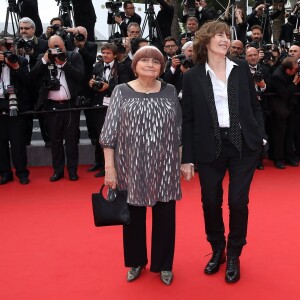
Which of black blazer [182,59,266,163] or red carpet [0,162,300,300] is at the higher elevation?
black blazer [182,59,266,163]

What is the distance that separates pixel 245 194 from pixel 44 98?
3168 millimetres

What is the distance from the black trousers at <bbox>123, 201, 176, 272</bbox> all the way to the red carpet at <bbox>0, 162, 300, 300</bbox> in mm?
120

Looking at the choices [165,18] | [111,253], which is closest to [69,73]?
[111,253]

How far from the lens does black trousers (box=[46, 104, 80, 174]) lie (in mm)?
5332

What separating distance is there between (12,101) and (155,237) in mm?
2924

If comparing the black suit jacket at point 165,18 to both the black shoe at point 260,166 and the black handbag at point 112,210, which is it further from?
the black handbag at point 112,210

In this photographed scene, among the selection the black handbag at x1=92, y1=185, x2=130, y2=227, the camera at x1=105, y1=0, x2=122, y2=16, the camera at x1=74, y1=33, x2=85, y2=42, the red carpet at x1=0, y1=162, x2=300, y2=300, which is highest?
the camera at x1=105, y1=0, x2=122, y2=16

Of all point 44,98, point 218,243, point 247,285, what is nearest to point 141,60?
point 218,243

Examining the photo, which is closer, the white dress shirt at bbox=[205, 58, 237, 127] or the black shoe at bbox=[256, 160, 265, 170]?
the white dress shirt at bbox=[205, 58, 237, 127]

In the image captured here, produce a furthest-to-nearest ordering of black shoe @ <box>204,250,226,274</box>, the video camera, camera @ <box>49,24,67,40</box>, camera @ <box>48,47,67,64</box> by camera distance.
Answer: camera @ <box>49,24,67,40</box>
the video camera
camera @ <box>48,47,67,64</box>
black shoe @ <box>204,250,226,274</box>

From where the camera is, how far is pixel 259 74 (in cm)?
552

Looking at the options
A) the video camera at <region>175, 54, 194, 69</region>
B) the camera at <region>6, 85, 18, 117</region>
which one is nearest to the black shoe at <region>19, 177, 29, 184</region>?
the camera at <region>6, 85, 18, 117</region>

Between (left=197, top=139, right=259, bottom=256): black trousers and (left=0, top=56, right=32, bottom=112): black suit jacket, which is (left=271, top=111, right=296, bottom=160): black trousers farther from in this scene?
(left=197, top=139, right=259, bottom=256): black trousers

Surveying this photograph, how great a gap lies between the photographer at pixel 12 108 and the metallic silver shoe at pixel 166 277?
2872 millimetres
